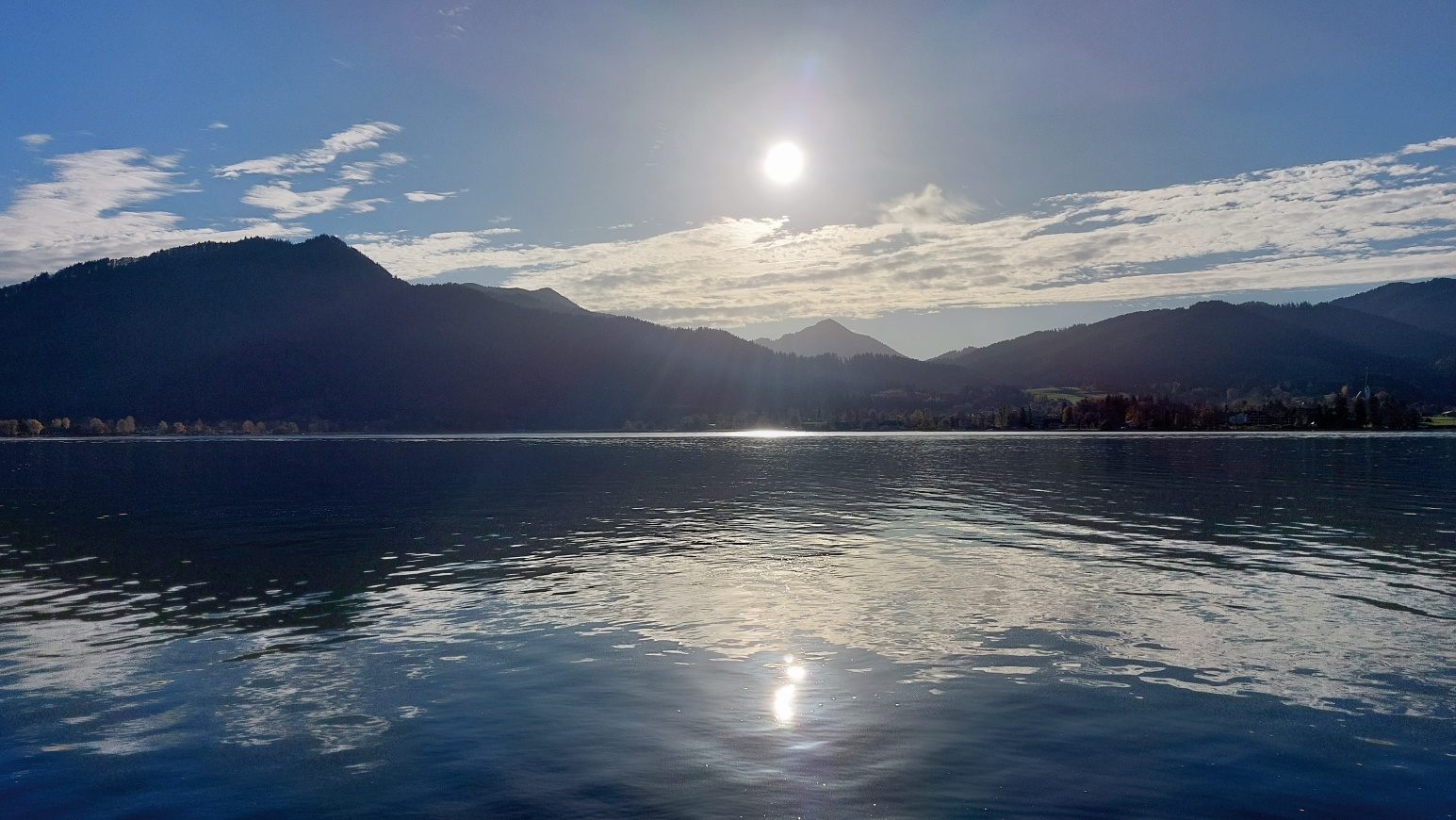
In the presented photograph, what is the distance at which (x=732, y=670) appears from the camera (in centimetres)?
2748

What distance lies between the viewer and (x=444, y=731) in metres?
22.1

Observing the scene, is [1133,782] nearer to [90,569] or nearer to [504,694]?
[504,694]

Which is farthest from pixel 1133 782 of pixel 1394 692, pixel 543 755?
pixel 543 755

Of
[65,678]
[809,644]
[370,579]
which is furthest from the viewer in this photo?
[370,579]

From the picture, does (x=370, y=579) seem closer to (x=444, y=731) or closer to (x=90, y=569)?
(x=90, y=569)

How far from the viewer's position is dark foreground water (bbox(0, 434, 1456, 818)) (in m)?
18.8

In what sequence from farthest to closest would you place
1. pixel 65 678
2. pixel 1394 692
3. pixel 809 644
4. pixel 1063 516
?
pixel 1063 516, pixel 809 644, pixel 65 678, pixel 1394 692

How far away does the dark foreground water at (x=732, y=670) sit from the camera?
18.8 meters

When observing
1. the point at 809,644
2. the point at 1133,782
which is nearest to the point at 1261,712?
the point at 1133,782

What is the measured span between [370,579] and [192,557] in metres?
15.3

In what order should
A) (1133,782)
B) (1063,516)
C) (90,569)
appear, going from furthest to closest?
(1063,516) < (90,569) < (1133,782)

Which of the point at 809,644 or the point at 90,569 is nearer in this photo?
the point at 809,644

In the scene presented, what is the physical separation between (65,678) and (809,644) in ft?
75.9

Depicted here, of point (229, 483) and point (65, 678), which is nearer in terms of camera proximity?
point (65, 678)
